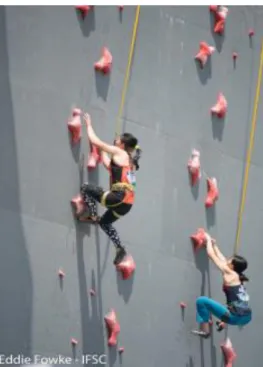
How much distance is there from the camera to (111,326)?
655cm

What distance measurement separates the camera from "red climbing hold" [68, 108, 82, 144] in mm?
6332

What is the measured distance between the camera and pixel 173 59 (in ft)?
22.7

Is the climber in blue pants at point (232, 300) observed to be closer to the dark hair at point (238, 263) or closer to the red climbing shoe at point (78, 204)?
the dark hair at point (238, 263)

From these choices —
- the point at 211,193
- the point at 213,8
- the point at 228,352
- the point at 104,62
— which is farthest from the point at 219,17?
the point at 228,352

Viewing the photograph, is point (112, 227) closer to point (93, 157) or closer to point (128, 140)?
point (93, 157)

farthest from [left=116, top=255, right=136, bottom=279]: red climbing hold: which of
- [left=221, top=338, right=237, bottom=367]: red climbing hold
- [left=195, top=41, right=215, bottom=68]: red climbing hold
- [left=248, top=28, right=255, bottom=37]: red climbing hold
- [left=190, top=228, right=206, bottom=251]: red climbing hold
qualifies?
[left=248, top=28, right=255, bottom=37]: red climbing hold

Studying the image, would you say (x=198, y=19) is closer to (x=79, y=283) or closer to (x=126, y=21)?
(x=126, y=21)

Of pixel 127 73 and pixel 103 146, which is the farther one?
pixel 127 73

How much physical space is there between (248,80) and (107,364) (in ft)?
8.21

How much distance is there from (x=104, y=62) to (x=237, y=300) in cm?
195

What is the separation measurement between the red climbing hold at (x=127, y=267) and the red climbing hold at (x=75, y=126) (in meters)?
0.92

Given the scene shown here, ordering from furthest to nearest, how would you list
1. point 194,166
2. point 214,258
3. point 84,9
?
point 194,166 → point 214,258 → point 84,9

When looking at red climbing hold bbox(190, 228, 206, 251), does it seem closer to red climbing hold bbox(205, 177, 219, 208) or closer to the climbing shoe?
red climbing hold bbox(205, 177, 219, 208)

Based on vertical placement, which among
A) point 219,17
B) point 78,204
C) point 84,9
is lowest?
point 78,204
